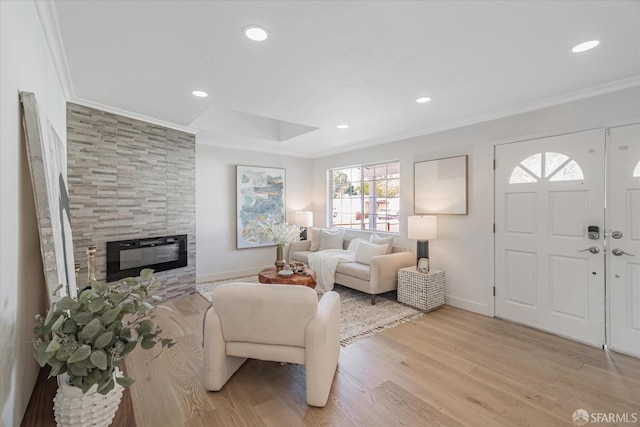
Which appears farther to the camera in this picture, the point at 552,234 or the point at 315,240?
the point at 315,240

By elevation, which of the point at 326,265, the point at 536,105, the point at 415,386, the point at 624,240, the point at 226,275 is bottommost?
the point at 415,386

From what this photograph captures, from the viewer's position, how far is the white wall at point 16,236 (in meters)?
0.93

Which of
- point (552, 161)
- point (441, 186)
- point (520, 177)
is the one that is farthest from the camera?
point (441, 186)

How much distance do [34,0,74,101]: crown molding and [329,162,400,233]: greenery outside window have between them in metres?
4.12

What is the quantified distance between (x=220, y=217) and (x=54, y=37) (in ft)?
11.4

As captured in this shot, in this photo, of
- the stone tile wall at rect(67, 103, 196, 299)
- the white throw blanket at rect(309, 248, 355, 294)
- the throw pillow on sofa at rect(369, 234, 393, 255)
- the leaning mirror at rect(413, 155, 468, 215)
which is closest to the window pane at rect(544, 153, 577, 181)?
the leaning mirror at rect(413, 155, 468, 215)

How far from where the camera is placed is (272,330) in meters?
1.93

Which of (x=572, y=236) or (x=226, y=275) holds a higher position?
(x=572, y=236)

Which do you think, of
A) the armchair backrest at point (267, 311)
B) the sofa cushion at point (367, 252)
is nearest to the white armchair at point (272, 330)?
the armchair backrest at point (267, 311)

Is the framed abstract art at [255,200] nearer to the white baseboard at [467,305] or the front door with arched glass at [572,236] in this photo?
the white baseboard at [467,305]

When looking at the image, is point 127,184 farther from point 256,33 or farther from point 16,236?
point 16,236

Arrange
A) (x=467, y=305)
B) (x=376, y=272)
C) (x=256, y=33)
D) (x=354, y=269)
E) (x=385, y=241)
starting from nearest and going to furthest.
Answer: (x=256, y=33), (x=467, y=305), (x=376, y=272), (x=354, y=269), (x=385, y=241)

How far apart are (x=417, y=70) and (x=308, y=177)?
410cm

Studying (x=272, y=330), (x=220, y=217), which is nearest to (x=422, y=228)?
(x=272, y=330)
